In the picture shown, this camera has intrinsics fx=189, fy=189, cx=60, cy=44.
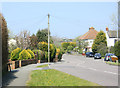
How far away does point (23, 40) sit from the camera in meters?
39.4

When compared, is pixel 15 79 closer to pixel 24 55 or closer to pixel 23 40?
pixel 24 55

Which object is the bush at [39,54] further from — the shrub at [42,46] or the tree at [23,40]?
the tree at [23,40]

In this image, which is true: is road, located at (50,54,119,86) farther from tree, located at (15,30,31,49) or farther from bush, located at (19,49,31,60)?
tree, located at (15,30,31,49)

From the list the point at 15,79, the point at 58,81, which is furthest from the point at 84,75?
the point at 15,79

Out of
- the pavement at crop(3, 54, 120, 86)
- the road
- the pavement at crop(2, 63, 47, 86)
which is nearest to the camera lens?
the pavement at crop(2, 63, 47, 86)

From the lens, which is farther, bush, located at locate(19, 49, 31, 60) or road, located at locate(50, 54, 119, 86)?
bush, located at locate(19, 49, 31, 60)

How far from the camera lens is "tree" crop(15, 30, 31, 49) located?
3903 cm

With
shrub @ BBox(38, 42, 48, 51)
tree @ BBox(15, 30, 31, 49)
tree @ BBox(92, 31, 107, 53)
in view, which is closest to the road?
shrub @ BBox(38, 42, 48, 51)

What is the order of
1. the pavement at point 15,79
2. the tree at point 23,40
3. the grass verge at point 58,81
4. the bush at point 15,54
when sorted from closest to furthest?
the grass verge at point 58,81
the pavement at point 15,79
the bush at point 15,54
the tree at point 23,40

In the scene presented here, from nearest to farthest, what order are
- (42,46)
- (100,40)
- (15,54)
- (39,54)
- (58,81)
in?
1. (58,81)
2. (15,54)
3. (39,54)
4. (42,46)
5. (100,40)

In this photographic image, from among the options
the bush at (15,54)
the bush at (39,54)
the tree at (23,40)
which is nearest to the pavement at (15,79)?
the bush at (15,54)

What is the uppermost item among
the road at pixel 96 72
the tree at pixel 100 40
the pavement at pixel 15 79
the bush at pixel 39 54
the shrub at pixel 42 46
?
the tree at pixel 100 40

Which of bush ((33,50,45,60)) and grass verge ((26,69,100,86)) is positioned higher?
bush ((33,50,45,60))

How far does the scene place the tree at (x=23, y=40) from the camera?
1537 inches
